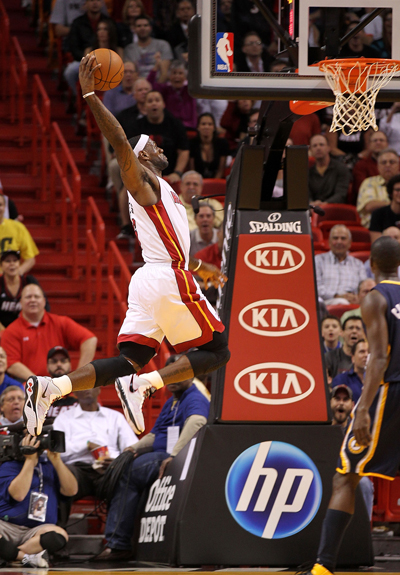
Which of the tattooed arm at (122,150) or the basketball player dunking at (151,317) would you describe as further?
the basketball player dunking at (151,317)

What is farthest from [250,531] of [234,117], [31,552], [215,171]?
[234,117]

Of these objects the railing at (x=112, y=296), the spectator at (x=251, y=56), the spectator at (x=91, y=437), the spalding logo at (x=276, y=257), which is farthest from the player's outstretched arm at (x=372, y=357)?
the spectator at (x=251, y=56)

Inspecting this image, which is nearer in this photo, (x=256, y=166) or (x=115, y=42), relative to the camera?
(x=256, y=166)

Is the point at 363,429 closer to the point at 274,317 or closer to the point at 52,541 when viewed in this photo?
the point at 274,317

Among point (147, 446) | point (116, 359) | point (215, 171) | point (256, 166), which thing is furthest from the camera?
point (215, 171)

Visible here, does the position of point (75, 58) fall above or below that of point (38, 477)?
above

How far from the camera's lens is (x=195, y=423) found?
8.14 m

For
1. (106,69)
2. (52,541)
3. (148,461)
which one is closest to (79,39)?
(148,461)

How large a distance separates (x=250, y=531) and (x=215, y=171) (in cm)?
723

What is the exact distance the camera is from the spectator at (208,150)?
44.2 ft

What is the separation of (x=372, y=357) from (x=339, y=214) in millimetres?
7074

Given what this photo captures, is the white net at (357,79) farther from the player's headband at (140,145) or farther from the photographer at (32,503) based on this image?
the photographer at (32,503)

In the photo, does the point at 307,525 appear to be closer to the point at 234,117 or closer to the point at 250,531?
the point at 250,531

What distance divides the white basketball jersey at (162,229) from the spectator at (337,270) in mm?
5573
